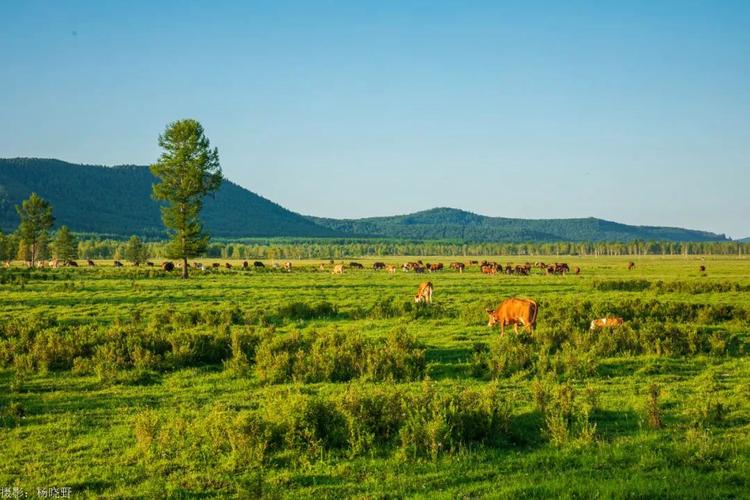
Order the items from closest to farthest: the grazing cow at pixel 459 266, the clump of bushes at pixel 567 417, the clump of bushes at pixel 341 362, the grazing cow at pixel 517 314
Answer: the clump of bushes at pixel 567 417 → the clump of bushes at pixel 341 362 → the grazing cow at pixel 517 314 → the grazing cow at pixel 459 266

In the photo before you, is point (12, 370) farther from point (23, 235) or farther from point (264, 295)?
point (23, 235)

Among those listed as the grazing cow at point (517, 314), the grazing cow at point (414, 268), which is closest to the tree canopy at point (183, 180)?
the grazing cow at point (414, 268)

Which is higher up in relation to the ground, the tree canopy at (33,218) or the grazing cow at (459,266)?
the tree canopy at (33,218)

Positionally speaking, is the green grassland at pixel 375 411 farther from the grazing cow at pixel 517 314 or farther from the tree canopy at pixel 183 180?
the tree canopy at pixel 183 180

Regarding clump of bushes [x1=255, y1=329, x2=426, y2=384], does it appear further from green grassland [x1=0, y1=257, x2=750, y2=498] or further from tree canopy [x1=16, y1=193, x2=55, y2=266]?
tree canopy [x1=16, y1=193, x2=55, y2=266]

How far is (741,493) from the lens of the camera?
6.58 meters

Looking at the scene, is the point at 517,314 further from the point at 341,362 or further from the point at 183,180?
the point at 183,180

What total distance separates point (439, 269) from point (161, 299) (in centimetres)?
4182

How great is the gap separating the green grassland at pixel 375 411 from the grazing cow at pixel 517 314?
1.80ft

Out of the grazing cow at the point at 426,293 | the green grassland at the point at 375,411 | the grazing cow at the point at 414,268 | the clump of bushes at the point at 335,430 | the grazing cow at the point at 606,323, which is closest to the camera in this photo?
the green grassland at the point at 375,411

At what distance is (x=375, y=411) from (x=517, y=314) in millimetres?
10701

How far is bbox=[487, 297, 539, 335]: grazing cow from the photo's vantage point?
60.0ft

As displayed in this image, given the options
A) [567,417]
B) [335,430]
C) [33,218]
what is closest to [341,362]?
[335,430]

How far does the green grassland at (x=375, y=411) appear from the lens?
7.24 m
